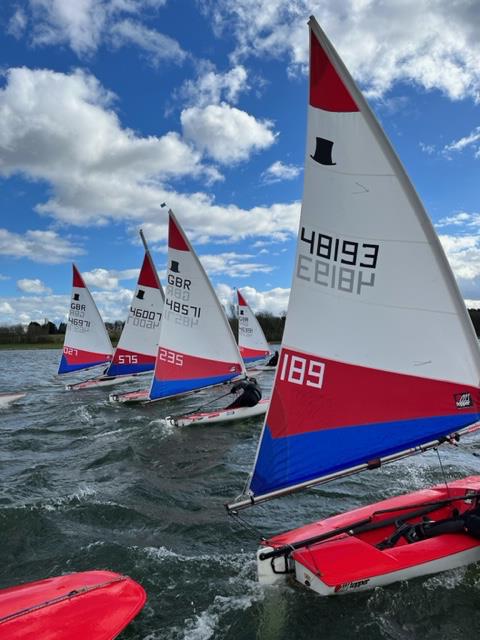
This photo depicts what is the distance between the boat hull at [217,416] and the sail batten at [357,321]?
402 inches

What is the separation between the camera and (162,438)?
14.9m

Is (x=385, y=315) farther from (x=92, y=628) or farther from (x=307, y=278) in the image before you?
(x=92, y=628)

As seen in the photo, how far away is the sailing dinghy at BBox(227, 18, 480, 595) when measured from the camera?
5469mm

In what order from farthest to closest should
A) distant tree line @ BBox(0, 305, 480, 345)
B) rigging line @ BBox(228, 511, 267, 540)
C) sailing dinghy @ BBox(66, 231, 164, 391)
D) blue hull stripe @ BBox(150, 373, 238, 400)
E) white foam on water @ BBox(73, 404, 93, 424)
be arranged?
distant tree line @ BBox(0, 305, 480, 345) → sailing dinghy @ BBox(66, 231, 164, 391) → white foam on water @ BBox(73, 404, 93, 424) → blue hull stripe @ BBox(150, 373, 238, 400) → rigging line @ BBox(228, 511, 267, 540)

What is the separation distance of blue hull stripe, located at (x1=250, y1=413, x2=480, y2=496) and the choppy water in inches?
54.2

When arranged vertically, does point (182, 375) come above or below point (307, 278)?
below

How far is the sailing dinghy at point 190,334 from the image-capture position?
1620 centimetres

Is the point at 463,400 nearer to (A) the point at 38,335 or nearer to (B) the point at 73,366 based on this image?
(B) the point at 73,366

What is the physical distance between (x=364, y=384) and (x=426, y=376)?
731 mm

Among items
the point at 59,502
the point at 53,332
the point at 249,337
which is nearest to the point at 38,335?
Answer: the point at 53,332

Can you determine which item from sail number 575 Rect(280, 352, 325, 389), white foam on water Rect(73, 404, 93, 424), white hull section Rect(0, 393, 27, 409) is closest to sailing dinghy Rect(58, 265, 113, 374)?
white hull section Rect(0, 393, 27, 409)

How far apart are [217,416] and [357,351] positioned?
442 inches

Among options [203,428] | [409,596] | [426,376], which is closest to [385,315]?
[426,376]

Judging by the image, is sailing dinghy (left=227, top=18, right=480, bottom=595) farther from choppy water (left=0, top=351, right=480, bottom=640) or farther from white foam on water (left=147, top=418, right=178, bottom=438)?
white foam on water (left=147, top=418, right=178, bottom=438)
